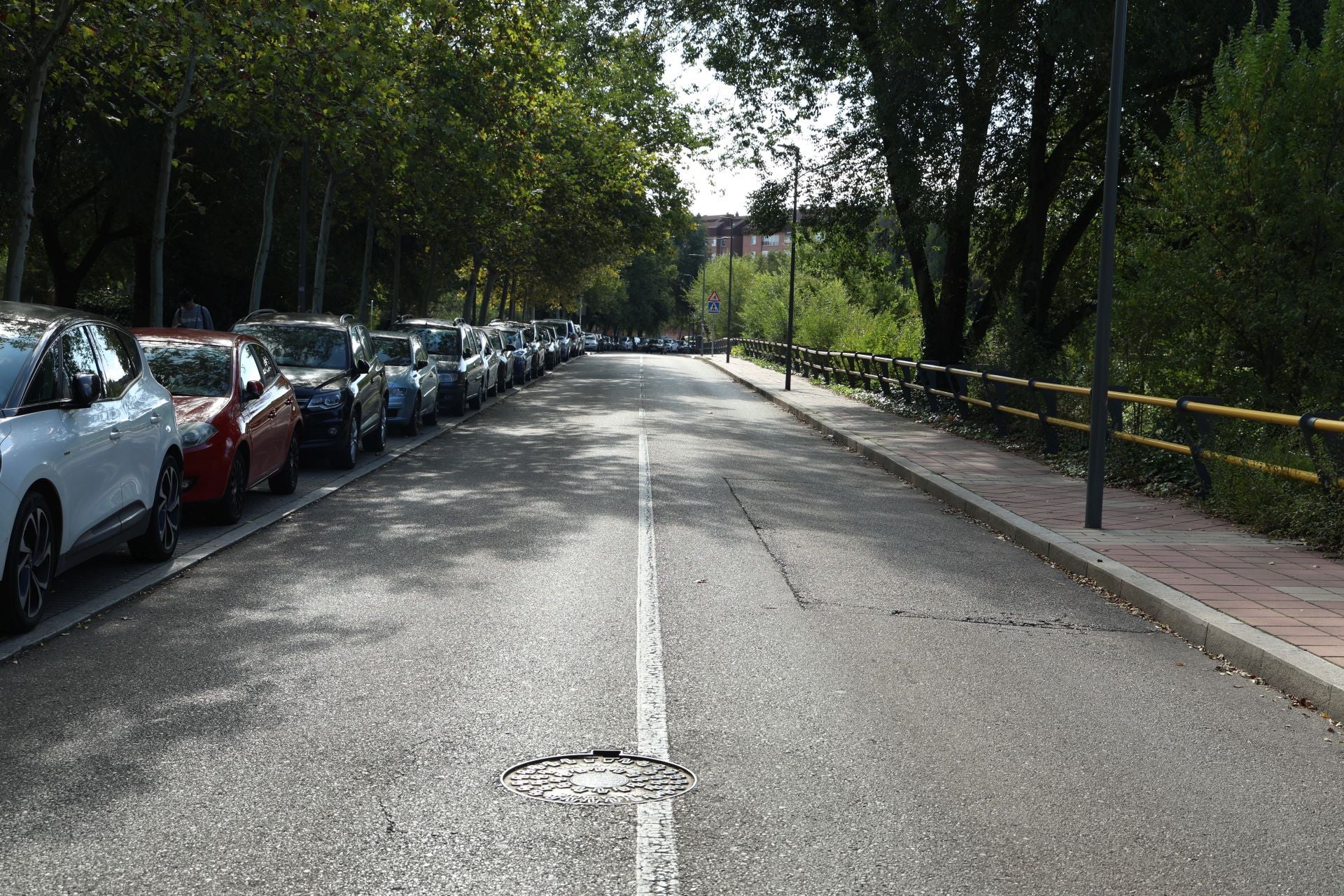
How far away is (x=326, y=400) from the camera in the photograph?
14992mm

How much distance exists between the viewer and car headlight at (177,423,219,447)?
1030 cm

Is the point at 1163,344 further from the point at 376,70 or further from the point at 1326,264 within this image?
the point at 376,70

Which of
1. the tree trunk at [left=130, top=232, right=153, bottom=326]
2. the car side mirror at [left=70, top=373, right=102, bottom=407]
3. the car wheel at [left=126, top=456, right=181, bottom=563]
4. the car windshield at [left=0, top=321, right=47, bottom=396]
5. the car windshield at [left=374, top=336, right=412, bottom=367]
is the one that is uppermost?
the tree trunk at [left=130, top=232, right=153, bottom=326]

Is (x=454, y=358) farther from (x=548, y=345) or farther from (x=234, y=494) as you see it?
(x=548, y=345)

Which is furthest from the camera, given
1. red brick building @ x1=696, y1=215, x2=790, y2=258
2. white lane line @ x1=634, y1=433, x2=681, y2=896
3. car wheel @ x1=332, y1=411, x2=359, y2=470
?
red brick building @ x1=696, y1=215, x2=790, y2=258

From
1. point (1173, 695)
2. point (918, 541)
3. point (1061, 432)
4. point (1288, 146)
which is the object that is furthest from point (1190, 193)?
point (1173, 695)

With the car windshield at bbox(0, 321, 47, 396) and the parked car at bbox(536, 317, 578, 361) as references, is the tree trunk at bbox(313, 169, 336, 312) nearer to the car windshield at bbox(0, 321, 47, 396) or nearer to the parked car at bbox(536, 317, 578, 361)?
the car windshield at bbox(0, 321, 47, 396)

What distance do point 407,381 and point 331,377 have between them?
469 centimetres

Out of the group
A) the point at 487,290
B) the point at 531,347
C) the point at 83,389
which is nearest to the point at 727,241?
the point at 487,290

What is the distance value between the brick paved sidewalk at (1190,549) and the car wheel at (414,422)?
23.4 feet

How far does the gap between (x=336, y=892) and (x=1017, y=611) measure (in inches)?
216

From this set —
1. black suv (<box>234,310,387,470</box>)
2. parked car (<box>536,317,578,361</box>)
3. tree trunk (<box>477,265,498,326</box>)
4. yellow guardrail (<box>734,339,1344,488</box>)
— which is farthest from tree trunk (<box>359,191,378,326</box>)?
parked car (<box>536,317,578,361</box>)

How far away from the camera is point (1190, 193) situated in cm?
1454

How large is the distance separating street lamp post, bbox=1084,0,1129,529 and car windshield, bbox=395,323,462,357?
15.9m
